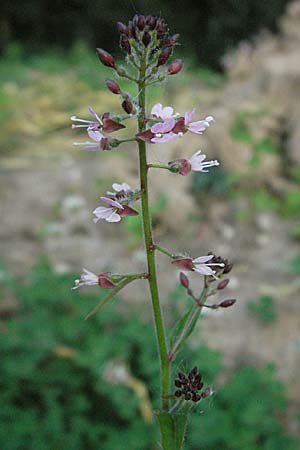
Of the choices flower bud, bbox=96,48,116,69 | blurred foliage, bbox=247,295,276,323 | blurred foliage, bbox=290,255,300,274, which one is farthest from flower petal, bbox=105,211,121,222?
blurred foliage, bbox=290,255,300,274

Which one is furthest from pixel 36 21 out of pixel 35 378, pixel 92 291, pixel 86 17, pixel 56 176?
pixel 35 378

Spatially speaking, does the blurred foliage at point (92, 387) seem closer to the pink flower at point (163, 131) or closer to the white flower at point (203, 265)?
the white flower at point (203, 265)

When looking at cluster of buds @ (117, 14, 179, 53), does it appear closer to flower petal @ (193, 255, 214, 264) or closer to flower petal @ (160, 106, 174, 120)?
flower petal @ (160, 106, 174, 120)

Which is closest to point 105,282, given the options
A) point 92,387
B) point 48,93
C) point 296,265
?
point 92,387

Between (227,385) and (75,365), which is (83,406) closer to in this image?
(75,365)

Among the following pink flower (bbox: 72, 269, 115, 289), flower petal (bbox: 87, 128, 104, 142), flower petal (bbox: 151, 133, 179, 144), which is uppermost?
flower petal (bbox: 151, 133, 179, 144)

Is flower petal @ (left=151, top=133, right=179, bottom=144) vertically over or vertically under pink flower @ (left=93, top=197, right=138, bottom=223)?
over
